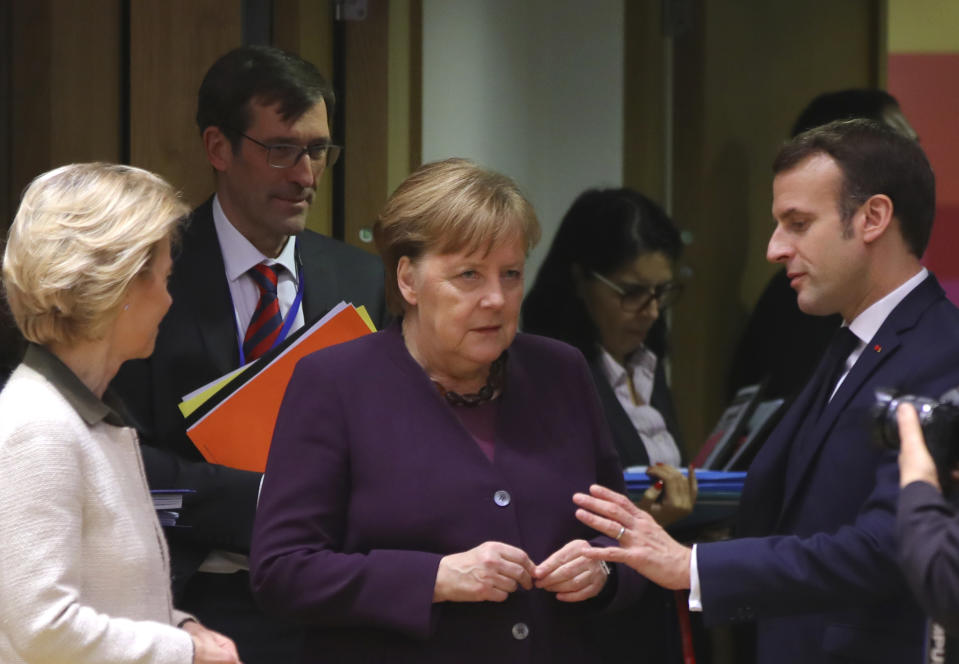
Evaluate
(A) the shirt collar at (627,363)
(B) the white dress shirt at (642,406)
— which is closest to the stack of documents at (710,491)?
(B) the white dress shirt at (642,406)

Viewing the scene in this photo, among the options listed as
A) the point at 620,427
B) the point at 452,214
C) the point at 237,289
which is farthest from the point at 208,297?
the point at 620,427

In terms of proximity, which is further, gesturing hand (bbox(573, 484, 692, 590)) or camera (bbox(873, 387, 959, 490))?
gesturing hand (bbox(573, 484, 692, 590))

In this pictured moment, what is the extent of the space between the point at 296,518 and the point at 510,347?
57 cm

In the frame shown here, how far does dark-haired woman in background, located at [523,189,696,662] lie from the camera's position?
12.9ft

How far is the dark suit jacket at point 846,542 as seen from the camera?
2.38 metres

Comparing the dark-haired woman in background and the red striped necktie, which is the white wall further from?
the red striped necktie

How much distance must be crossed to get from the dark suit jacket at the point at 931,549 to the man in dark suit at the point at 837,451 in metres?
0.33

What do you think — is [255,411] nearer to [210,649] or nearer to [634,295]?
[210,649]

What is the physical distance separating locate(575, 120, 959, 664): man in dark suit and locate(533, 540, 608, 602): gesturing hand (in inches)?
1.7

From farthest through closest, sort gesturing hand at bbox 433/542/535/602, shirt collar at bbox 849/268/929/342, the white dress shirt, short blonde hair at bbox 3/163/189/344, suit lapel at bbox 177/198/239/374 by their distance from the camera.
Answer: the white dress shirt, suit lapel at bbox 177/198/239/374, shirt collar at bbox 849/268/929/342, gesturing hand at bbox 433/542/535/602, short blonde hair at bbox 3/163/189/344

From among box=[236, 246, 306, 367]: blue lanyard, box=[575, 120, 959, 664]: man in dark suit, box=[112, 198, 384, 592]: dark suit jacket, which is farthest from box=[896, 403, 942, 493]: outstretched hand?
box=[236, 246, 306, 367]: blue lanyard

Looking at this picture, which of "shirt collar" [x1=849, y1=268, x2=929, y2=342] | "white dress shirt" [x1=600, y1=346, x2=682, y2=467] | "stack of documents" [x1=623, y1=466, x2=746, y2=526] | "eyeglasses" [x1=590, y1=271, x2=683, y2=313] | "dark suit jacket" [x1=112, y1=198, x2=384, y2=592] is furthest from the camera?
"eyeglasses" [x1=590, y1=271, x2=683, y2=313]

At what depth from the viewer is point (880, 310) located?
8.60ft

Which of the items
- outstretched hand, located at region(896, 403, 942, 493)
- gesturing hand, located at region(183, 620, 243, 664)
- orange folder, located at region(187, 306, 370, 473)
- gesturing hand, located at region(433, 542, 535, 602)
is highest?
outstretched hand, located at region(896, 403, 942, 493)
